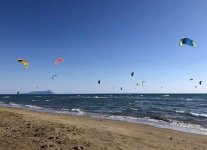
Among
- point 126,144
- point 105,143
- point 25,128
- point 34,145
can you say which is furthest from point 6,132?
point 126,144

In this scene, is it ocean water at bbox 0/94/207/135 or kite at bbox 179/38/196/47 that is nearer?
kite at bbox 179/38/196/47

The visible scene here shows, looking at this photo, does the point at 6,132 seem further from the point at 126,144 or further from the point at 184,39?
the point at 184,39

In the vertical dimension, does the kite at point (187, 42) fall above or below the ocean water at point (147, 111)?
above

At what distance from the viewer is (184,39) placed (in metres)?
17.6

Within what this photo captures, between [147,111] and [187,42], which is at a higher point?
[187,42]

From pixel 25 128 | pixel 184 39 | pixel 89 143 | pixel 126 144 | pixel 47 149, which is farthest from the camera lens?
pixel 184 39

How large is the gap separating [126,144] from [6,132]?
183 inches

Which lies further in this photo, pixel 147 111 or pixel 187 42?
pixel 147 111

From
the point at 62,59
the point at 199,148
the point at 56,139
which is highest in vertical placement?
the point at 62,59

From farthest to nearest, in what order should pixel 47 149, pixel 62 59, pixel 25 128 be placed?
pixel 62 59 < pixel 25 128 < pixel 47 149

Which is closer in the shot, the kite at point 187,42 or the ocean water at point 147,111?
the kite at point 187,42

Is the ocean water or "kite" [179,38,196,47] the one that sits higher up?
"kite" [179,38,196,47]

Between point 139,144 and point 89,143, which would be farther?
point 139,144

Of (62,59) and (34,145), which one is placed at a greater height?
(62,59)
